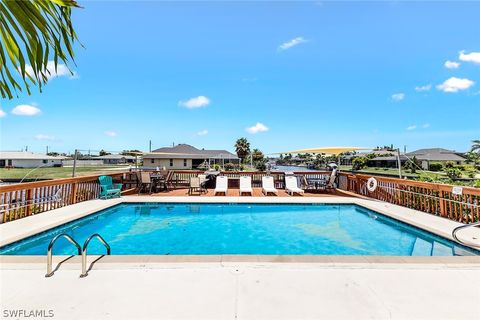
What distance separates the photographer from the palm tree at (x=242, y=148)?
181ft

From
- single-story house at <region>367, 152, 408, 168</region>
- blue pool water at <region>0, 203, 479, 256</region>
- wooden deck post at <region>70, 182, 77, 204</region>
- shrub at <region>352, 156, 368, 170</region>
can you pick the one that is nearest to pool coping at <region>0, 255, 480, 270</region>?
blue pool water at <region>0, 203, 479, 256</region>

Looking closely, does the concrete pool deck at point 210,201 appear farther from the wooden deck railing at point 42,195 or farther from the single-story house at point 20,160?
the single-story house at point 20,160

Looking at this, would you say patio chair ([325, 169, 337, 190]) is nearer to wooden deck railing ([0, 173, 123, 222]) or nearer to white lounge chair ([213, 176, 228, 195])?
white lounge chair ([213, 176, 228, 195])

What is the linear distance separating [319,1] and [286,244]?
28.9ft

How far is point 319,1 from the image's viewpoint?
9258 millimetres

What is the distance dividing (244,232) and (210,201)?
284 cm

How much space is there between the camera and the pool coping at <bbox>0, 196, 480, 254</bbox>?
545cm

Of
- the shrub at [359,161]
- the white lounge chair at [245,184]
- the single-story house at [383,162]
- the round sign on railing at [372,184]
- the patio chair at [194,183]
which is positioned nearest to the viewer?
the round sign on railing at [372,184]

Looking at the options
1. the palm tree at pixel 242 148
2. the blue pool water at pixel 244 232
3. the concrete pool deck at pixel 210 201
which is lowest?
the blue pool water at pixel 244 232
